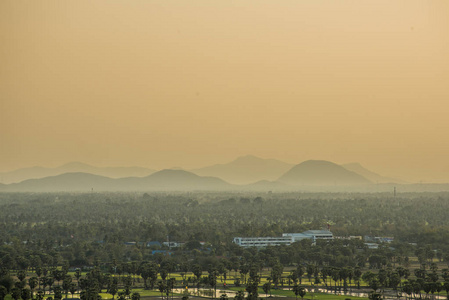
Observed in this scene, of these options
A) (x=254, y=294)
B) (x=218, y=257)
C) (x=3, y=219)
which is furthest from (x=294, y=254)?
(x=3, y=219)

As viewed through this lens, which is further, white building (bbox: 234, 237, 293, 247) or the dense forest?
white building (bbox: 234, 237, 293, 247)

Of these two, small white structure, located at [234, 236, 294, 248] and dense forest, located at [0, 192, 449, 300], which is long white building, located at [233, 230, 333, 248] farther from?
dense forest, located at [0, 192, 449, 300]

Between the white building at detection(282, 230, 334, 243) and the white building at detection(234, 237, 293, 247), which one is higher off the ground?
the white building at detection(282, 230, 334, 243)

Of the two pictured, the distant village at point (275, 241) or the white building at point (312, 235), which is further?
the white building at point (312, 235)

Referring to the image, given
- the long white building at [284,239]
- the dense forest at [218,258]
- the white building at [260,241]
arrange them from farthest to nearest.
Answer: the long white building at [284,239] < the white building at [260,241] < the dense forest at [218,258]

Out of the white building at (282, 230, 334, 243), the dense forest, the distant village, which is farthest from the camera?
the white building at (282, 230, 334, 243)

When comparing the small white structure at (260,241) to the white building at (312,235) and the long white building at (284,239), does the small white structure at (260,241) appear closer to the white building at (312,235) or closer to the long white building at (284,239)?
the long white building at (284,239)

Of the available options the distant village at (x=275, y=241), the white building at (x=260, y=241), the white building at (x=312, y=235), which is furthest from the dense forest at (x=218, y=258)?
the white building at (x=312, y=235)

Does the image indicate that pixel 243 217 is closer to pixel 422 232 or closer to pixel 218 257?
pixel 422 232

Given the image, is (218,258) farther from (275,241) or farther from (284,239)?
(284,239)

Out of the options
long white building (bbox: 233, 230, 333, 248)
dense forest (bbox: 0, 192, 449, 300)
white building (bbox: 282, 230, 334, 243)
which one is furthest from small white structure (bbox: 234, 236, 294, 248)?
dense forest (bbox: 0, 192, 449, 300)
